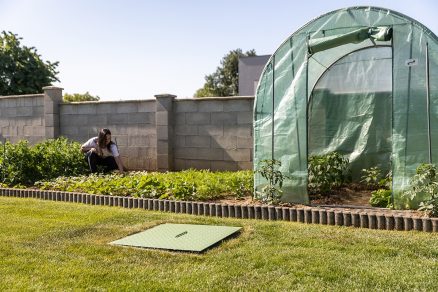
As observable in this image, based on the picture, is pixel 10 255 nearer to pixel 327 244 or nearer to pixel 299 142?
pixel 327 244

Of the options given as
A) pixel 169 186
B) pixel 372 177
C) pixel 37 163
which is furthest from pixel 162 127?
pixel 372 177

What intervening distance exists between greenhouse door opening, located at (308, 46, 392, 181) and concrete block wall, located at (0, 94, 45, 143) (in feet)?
26.0

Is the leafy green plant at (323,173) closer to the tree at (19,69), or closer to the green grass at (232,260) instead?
the green grass at (232,260)

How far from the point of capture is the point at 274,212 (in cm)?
662

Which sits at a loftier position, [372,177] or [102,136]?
[102,136]

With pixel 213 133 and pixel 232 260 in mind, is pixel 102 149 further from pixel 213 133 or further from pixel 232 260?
pixel 232 260

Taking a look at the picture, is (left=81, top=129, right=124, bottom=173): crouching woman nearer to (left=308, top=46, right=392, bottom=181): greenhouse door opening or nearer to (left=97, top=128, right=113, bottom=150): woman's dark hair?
(left=97, top=128, right=113, bottom=150): woman's dark hair

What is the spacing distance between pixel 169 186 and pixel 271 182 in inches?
75.7

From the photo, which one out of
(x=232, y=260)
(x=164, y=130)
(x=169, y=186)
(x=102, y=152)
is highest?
(x=164, y=130)

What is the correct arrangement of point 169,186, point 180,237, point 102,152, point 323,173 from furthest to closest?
point 102,152 → point 323,173 → point 169,186 → point 180,237

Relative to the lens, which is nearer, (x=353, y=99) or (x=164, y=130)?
(x=353, y=99)

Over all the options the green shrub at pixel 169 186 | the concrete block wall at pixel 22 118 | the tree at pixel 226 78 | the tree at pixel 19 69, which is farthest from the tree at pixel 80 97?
the tree at pixel 226 78

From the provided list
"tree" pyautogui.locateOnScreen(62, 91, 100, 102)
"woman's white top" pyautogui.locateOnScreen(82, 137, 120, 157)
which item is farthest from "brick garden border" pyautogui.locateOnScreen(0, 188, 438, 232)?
"tree" pyautogui.locateOnScreen(62, 91, 100, 102)

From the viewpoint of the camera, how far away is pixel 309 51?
284 inches
